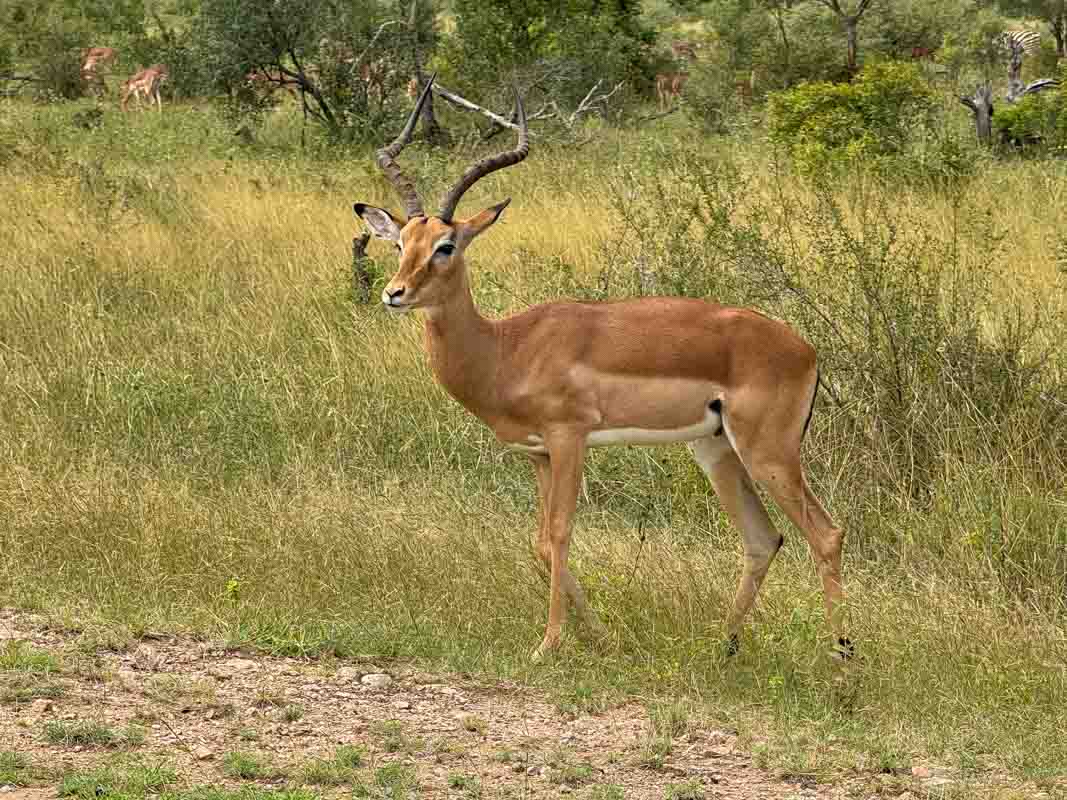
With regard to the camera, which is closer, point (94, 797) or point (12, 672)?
point (94, 797)

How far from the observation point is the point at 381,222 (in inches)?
236

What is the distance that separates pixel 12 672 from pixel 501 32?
13.7m

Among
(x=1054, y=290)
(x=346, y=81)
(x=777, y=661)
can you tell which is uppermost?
(x=346, y=81)

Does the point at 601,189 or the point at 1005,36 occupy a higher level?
the point at 1005,36

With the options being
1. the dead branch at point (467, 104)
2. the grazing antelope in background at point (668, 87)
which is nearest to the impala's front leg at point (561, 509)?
the dead branch at point (467, 104)

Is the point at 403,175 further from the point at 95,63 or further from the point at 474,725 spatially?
the point at 95,63

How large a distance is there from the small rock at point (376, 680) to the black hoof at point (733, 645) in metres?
1.20

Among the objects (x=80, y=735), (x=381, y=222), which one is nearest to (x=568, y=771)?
(x=80, y=735)

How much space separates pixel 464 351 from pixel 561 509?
664 mm

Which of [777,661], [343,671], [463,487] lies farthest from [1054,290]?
[343,671]

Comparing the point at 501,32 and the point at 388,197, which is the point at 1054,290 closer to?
the point at 388,197

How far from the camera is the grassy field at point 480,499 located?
5.45 m

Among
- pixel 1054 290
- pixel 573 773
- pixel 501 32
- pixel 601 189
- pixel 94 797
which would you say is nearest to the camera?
pixel 94 797

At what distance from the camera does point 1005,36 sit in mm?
23812
